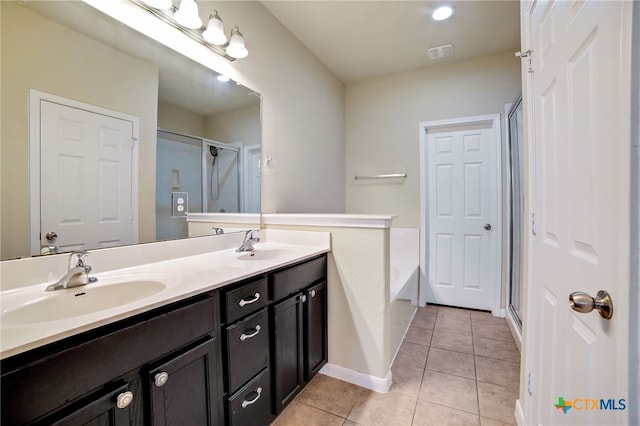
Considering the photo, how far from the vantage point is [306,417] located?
4.87ft

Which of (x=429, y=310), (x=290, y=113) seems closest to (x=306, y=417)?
(x=429, y=310)

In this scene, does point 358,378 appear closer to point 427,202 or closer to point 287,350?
point 287,350

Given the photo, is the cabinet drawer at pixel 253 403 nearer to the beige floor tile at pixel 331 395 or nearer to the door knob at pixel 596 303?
the beige floor tile at pixel 331 395

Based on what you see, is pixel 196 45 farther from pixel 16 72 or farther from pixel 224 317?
pixel 224 317

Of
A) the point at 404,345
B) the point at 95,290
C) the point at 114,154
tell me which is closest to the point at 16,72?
the point at 114,154

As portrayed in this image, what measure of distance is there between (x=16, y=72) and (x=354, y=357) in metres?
2.09

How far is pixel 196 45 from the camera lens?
165 centimetres

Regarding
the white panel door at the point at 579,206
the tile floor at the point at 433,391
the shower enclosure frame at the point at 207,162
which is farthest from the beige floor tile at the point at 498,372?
the shower enclosure frame at the point at 207,162

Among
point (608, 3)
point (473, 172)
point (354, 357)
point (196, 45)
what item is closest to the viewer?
point (608, 3)

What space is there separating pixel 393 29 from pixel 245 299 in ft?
8.13

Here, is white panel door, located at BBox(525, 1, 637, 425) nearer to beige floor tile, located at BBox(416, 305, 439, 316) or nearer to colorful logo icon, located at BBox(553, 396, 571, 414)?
colorful logo icon, located at BBox(553, 396, 571, 414)

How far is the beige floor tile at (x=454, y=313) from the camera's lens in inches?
109

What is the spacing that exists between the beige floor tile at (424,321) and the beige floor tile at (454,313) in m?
0.11

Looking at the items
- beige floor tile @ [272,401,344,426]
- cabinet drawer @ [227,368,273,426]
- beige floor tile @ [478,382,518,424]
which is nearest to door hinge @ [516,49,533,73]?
beige floor tile @ [478,382,518,424]
